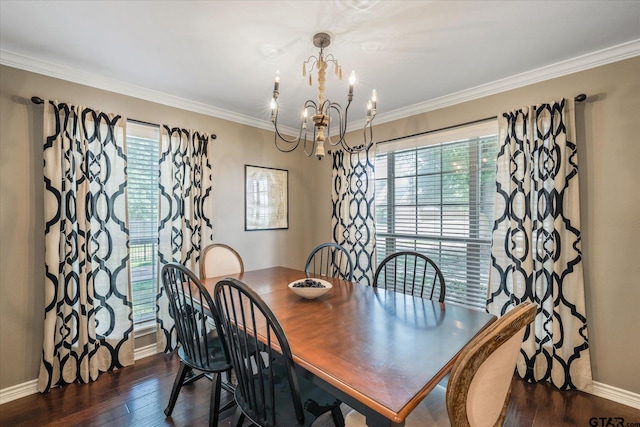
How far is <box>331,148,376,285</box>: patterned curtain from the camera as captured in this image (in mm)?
3475

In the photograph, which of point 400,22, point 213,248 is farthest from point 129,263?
point 400,22

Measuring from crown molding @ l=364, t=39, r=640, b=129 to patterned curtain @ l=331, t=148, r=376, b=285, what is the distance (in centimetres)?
71

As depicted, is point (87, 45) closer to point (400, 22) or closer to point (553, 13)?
point (400, 22)

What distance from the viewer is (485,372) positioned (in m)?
0.94

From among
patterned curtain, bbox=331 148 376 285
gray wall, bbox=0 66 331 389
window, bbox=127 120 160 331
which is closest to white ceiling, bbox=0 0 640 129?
gray wall, bbox=0 66 331 389

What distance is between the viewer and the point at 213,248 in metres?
2.64

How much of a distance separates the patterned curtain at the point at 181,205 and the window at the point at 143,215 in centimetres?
11

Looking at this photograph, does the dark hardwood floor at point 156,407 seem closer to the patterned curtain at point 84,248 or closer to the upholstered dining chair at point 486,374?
the patterned curtain at point 84,248

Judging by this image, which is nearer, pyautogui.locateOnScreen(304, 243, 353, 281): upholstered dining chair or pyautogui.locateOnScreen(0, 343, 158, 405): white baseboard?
pyautogui.locateOnScreen(0, 343, 158, 405): white baseboard

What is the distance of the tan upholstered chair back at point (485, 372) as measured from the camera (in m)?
0.89

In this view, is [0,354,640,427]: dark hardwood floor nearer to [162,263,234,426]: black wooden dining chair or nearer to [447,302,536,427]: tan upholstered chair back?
[162,263,234,426]: black wooden dining chair

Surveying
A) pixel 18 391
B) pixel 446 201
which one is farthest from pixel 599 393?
pixel 18 391

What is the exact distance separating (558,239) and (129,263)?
352 cm

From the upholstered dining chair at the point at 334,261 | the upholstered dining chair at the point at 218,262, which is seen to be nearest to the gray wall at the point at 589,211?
the upholstered dining chair at the point at 218,262
